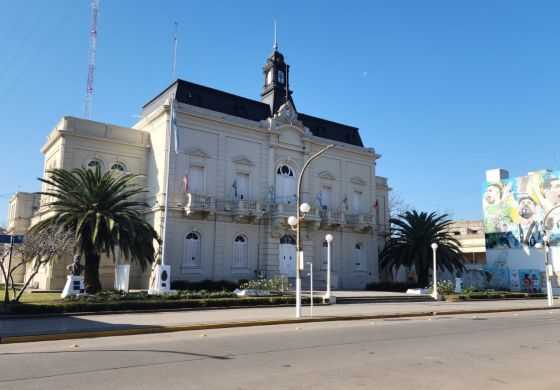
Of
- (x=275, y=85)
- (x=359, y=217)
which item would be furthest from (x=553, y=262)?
(x=275, y=85)

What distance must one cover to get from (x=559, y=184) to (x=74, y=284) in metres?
41.4

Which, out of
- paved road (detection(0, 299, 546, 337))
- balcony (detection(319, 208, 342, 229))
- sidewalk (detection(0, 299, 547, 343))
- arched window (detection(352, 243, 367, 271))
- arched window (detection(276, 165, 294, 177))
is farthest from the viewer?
arched window (detection(352, 243, 367, 271))

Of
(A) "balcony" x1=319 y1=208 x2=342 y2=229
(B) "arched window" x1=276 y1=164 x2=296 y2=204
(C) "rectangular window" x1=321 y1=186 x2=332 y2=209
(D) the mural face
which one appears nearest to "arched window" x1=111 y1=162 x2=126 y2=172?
(B) "arched window" x1=276 y1=164 x2=296 y2=204

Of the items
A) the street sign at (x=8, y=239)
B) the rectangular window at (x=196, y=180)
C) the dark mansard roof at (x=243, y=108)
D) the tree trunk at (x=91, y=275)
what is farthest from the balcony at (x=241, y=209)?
the street sign at (x=8, y=239)

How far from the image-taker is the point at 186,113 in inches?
1276

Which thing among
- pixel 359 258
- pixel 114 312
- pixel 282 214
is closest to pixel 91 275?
pixel 114 312

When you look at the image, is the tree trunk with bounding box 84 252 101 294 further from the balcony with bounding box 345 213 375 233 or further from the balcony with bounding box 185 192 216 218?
the balcony with bounding box 345 213 375 233

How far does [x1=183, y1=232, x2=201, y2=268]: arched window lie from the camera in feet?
104

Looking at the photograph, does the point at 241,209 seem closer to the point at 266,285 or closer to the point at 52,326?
the point at 266,285

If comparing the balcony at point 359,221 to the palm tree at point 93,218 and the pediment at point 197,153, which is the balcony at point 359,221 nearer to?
the pediment at point 197,153

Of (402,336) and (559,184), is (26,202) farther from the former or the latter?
(559,184)

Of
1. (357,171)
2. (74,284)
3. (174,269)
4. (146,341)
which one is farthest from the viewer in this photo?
(357,171)

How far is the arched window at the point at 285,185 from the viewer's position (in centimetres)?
3693

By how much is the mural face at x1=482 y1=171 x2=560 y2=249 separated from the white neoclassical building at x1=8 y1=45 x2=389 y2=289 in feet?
49.3
